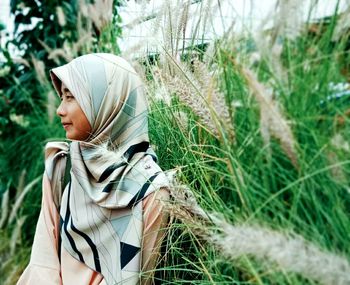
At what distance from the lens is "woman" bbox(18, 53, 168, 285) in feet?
6.82

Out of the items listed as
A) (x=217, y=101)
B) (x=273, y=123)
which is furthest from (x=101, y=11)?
(x=273, y=123)

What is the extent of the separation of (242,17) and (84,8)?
2.00 meters

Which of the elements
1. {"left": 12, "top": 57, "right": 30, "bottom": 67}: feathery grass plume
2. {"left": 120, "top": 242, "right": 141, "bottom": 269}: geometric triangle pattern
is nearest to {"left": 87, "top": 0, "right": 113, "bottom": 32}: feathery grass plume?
{"left": 12, "top": 57, "right": 30, "bottom": 67}: feathery grass plume

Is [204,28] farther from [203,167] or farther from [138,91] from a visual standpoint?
[203,167]

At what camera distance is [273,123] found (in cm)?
135

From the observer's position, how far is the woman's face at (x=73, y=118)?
86.0 inches

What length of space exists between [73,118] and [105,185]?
253mm

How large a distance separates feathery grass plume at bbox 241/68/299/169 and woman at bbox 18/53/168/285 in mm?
704

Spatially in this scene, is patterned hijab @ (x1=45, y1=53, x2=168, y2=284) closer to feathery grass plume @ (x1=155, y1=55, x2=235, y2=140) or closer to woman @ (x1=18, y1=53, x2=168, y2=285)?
woman @ (x1=18, y1=53, x2=168, y2=285)

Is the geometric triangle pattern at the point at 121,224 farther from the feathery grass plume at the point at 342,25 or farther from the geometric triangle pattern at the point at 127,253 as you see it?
the feathery grass plume at the point at 342,25

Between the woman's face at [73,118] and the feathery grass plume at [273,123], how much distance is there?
91 cm

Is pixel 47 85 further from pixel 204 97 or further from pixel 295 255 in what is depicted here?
pixel 295 255

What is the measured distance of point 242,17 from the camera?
68.8 inches

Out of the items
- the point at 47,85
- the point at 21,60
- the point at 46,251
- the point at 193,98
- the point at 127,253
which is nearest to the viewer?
the point at 193,98
